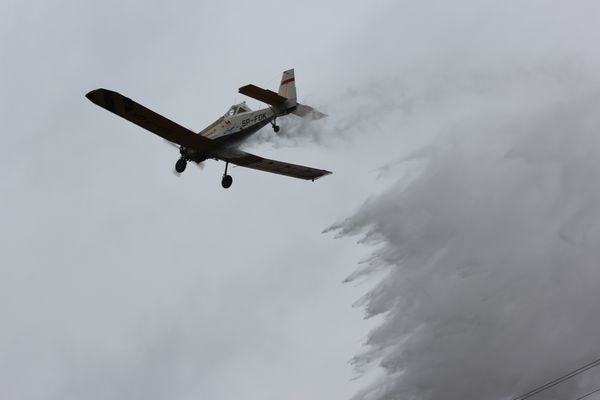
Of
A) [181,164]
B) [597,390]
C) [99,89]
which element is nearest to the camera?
[99,89]

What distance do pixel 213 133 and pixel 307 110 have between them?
190 inches

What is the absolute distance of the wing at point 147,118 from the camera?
38.3 m

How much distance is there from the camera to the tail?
37.9 metres

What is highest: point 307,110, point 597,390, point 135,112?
point 135,112

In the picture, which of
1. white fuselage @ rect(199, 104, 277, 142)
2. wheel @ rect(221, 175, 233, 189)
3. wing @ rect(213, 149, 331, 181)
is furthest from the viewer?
wheel @ rect(221, 175, 233, 189)

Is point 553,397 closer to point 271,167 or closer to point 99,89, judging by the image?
point 271,167

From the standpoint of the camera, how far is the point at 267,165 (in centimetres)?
4284

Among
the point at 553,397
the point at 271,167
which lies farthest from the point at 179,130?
the point at 553,397

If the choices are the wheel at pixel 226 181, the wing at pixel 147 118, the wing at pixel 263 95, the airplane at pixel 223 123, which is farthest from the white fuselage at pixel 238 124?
the wheel at pixel 226 181

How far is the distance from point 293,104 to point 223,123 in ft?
12.6

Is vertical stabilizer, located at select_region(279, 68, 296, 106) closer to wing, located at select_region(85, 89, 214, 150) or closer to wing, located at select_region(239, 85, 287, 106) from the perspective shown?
wing, located at select_region(239, 85, 287, 106)

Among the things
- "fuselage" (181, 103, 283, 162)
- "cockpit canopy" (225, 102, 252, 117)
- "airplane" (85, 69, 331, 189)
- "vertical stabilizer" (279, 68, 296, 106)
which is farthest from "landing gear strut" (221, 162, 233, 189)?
"vertical stabilizer" (279, 68, 296, 106)

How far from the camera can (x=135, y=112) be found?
1543 inches

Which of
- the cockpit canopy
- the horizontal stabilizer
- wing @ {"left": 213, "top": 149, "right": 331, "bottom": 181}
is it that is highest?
the cockpit canopy
